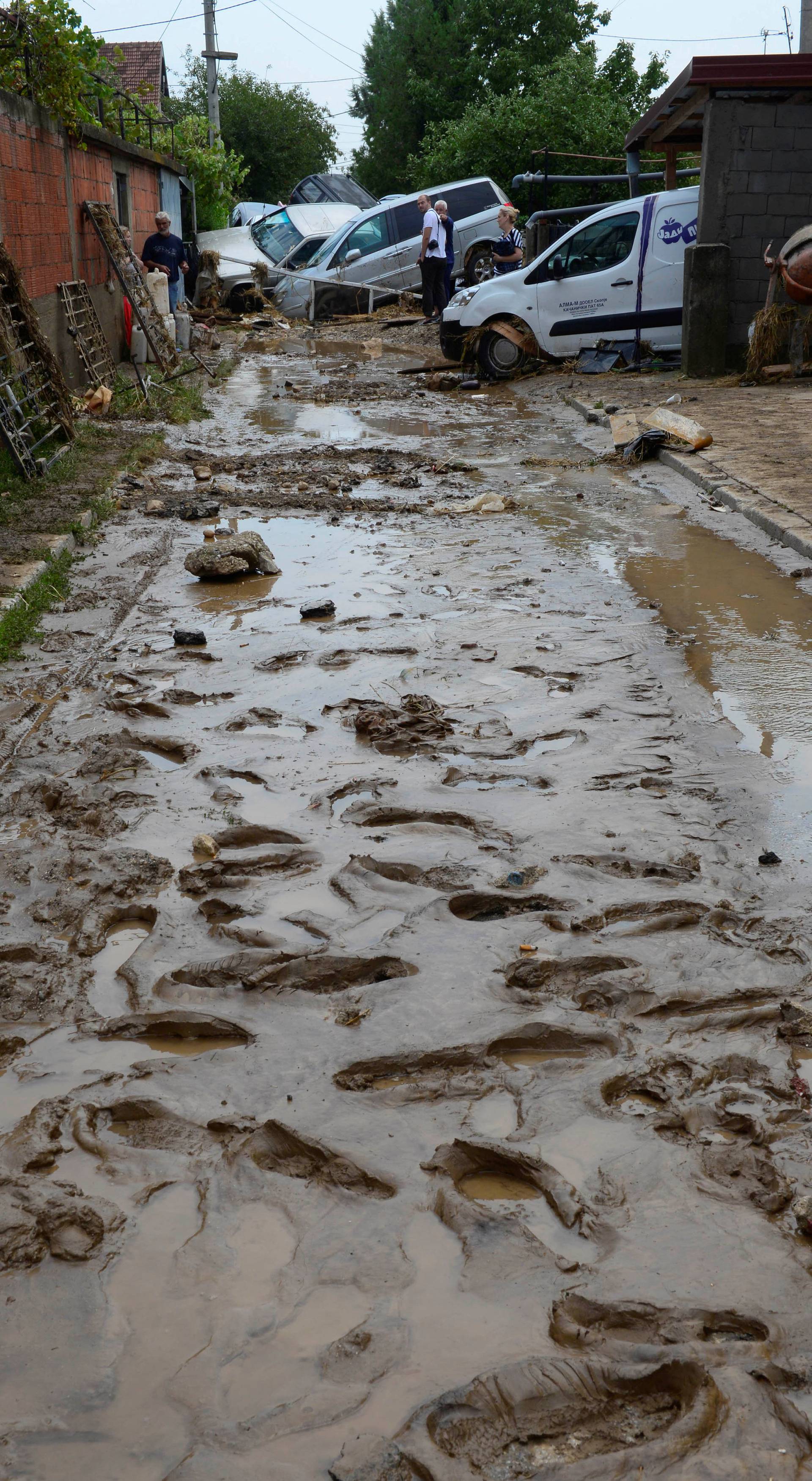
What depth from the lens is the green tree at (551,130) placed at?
27469 millimetres

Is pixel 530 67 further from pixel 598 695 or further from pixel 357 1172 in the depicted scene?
pixel 357 1172

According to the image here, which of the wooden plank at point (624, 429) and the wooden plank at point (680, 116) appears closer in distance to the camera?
the wooden plank at point (624, 429)

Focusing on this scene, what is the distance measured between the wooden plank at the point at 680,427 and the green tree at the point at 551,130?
1798cm

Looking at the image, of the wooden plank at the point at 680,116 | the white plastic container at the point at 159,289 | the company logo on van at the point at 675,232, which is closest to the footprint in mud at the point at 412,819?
the wooden plank at the point at 680,116

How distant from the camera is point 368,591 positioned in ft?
21.5

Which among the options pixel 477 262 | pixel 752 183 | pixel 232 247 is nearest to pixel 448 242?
pixel 477 262

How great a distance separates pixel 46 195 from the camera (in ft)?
40.8

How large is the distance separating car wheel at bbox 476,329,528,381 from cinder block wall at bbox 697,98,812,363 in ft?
9.62

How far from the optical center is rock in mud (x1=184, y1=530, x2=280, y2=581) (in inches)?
271

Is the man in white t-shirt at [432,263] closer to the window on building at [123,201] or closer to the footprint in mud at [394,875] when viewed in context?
the window on building at [123,201]

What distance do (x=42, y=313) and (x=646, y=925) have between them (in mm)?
A: 10672

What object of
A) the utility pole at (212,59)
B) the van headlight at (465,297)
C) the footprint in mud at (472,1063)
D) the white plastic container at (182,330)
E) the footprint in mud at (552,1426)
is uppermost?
the utility pole at (212,59)

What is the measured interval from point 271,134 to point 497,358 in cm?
3740

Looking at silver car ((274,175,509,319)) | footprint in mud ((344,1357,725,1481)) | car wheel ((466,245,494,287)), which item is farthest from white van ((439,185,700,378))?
footprint in mud ((344,1357,725,1481))
